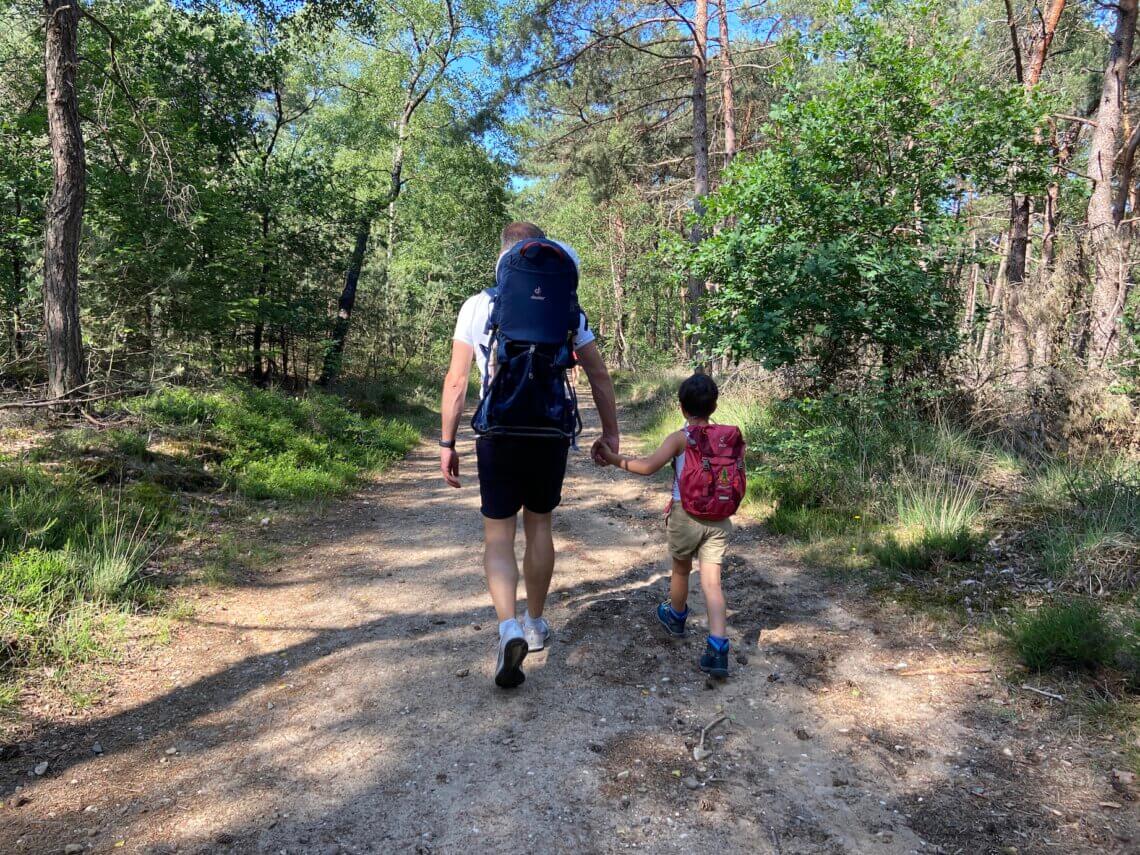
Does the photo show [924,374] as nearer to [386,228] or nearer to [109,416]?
[109,416]

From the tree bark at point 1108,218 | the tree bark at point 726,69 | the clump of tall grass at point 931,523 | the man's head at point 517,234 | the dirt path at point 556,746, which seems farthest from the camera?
the tree bark at point 726,69

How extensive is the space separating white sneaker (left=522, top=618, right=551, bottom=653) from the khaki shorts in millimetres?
856

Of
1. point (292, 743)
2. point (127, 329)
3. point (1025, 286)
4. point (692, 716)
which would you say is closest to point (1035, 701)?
point (692, 716)

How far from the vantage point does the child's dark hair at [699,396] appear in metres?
3.36

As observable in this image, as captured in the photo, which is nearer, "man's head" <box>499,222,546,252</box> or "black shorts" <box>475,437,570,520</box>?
"black shorts" <box>475,437,570,520</box>

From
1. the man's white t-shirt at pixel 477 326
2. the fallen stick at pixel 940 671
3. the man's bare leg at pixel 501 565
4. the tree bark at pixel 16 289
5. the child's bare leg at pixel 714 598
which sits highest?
the tree bark at pixel 16 289

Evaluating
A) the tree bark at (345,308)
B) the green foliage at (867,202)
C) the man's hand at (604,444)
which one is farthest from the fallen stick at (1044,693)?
the tree bark at (345,308)

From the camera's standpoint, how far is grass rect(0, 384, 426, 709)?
3.38m

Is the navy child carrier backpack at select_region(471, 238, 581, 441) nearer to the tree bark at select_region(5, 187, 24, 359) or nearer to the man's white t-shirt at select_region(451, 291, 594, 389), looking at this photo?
the man's white t-shirt at select_region(451, 291, 594, 389)

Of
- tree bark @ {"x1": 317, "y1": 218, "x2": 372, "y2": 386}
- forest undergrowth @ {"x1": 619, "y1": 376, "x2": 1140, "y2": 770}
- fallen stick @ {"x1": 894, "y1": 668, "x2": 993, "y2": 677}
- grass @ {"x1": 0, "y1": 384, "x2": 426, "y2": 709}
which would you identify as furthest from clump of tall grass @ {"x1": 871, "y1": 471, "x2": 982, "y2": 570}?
tree bark @ {"x1": 317, "y1": 218, "x2": 372, "y2": 386}

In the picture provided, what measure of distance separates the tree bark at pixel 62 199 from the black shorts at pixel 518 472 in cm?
589

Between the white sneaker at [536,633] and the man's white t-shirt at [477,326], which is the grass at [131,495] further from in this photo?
the man's white t-shirt at [477,326]

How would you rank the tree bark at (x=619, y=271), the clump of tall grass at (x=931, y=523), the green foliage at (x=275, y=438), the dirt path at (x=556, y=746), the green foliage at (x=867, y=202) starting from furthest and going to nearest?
the tree bark at (x=619, y=271), the green foliage at (x=275, y=438), the green foliage at (x=867, y=202), the clump of tall grass at (x=931, y=523), the dirt path at (x=556, y=746)

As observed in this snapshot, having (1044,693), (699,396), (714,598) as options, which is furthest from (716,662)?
(1044,693)
